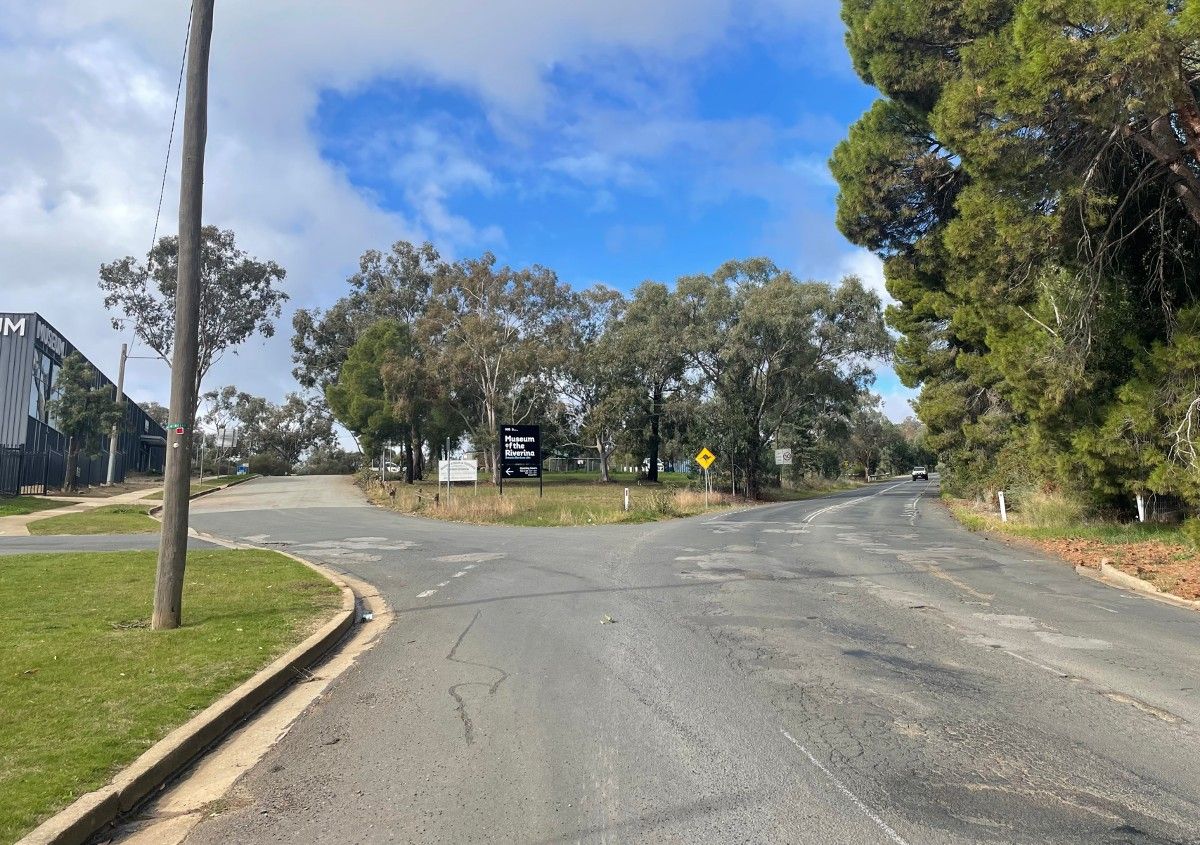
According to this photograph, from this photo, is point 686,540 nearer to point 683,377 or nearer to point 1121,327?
point 1121,327

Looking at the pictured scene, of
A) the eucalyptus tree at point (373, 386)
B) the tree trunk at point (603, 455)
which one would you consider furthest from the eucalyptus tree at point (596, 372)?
the eucalyptus tree at point (373, 386)

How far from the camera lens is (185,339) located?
877 centimetres

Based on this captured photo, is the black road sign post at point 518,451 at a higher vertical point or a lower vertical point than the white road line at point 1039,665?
higher

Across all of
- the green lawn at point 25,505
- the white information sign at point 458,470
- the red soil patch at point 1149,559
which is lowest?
the red soil patch at point 1149,559

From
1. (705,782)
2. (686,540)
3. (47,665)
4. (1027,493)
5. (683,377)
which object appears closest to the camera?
(705,782)

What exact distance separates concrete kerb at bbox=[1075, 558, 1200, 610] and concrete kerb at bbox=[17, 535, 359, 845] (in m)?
11.0

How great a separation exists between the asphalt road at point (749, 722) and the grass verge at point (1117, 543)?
1.54 m

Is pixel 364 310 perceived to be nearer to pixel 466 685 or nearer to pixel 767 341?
pixel 767 341

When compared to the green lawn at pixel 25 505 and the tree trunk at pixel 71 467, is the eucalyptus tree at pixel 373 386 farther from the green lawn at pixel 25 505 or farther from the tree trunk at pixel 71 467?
the green lawn at pixel 25 505

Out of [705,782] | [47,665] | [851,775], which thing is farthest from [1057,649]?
[47,665]

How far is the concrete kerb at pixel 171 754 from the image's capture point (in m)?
4.02

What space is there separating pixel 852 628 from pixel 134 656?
7122 mm

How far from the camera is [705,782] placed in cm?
472

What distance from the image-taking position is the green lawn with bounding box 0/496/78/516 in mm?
28656
